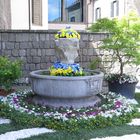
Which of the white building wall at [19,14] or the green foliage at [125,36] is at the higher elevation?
the white building wall at [19,14]

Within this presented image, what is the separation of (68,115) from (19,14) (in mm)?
5651

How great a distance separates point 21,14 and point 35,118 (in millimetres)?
5728

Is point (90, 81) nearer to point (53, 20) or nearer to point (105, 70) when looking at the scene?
point (105, 70)

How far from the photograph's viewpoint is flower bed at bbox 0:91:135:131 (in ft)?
14.6

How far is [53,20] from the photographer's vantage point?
1681cm

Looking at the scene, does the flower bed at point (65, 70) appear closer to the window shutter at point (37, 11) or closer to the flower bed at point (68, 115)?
the flower bed at point (68, 115)

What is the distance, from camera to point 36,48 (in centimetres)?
774

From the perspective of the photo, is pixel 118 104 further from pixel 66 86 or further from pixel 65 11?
pixel 65 11

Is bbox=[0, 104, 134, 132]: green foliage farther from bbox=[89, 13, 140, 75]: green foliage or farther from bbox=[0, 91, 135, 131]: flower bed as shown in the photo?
bbox=[89, 13, 140, 75]: green foliage

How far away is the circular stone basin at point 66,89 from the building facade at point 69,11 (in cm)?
508

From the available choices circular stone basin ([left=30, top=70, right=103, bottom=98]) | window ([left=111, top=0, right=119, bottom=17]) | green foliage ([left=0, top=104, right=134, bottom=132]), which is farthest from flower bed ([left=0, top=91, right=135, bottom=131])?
window ([left=111, top=0, right=119, bottom=17])

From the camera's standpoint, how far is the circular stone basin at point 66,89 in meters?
4.89

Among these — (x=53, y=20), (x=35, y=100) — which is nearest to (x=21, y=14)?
(x=35, y=100)

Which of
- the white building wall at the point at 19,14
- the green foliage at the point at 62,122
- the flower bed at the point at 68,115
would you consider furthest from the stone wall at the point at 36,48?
the green foliage at the point at 62,122
